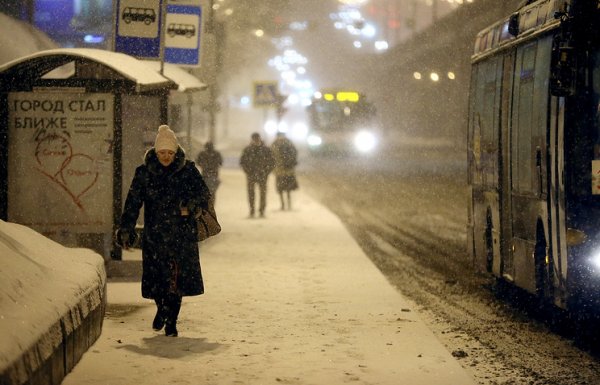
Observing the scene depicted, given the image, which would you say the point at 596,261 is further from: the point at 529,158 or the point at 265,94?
the point at 265,94

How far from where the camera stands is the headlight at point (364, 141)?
210 ft

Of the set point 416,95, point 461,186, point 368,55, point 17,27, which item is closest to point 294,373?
point 17,27

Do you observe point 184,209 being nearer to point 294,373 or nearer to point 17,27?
point 294,373

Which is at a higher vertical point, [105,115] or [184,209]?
[105,115]

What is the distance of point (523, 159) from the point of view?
11625mm

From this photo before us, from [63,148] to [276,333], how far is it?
485 cm

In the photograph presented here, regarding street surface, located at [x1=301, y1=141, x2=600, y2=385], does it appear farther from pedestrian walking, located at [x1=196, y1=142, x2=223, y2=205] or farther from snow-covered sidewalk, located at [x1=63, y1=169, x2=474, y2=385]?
pedestrian walking, located at [x1=196, y1=142, x2=223, y2=205]

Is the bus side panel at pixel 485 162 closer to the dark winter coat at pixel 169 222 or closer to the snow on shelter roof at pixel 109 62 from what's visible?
the snow on shelter roof at pixel 109 62

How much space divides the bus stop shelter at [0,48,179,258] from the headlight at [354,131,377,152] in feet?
165

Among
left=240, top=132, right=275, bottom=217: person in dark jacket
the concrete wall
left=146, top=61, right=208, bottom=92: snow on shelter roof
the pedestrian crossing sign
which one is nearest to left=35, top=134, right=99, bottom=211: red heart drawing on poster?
left=146, top=61, right=208, bottom=92: snow on shelter roof

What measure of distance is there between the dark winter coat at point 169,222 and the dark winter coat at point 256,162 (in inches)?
626

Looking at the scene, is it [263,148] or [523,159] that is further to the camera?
[263,148]

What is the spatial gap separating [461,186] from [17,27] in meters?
Answer: 17.9

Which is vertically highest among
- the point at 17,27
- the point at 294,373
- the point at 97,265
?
the point at 17,27
